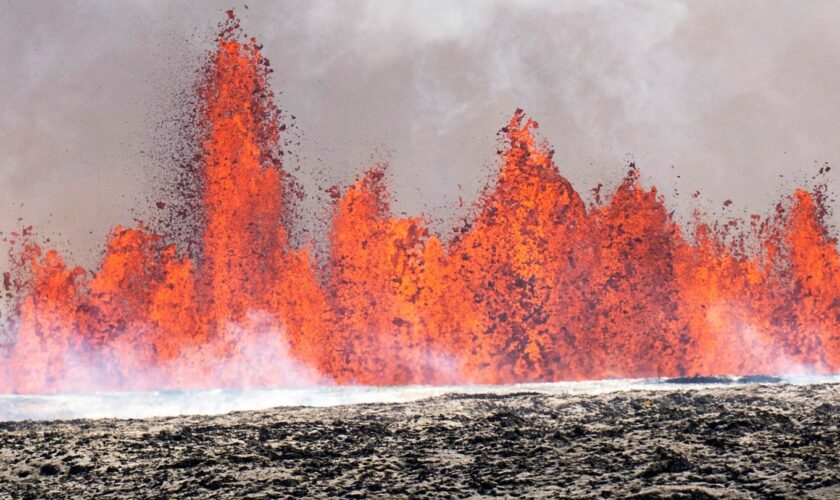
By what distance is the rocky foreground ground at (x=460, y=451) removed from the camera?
7105 mm

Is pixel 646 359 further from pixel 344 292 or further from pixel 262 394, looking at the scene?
pixel 262 394

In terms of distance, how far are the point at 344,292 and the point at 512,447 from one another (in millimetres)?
21115

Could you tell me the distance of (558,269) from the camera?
2906cm

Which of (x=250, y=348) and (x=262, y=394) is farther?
(x=250, y=348)

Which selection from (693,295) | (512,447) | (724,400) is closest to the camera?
(512,447)

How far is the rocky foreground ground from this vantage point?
7.11 metres

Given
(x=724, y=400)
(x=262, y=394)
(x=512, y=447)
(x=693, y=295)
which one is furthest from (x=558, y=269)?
(x=512, y=447)

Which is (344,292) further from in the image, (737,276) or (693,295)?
(737,276)

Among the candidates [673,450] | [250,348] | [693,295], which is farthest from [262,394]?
[693,295]

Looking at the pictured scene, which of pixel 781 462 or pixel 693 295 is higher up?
pixel 693 295

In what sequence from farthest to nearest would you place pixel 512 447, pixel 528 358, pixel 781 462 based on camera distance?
pixel 528 358
pixel 512 447
pixel 781 462

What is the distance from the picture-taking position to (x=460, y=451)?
8.32 m

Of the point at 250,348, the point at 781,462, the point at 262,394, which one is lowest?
the point at 781,462

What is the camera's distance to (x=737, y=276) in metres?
34.2
